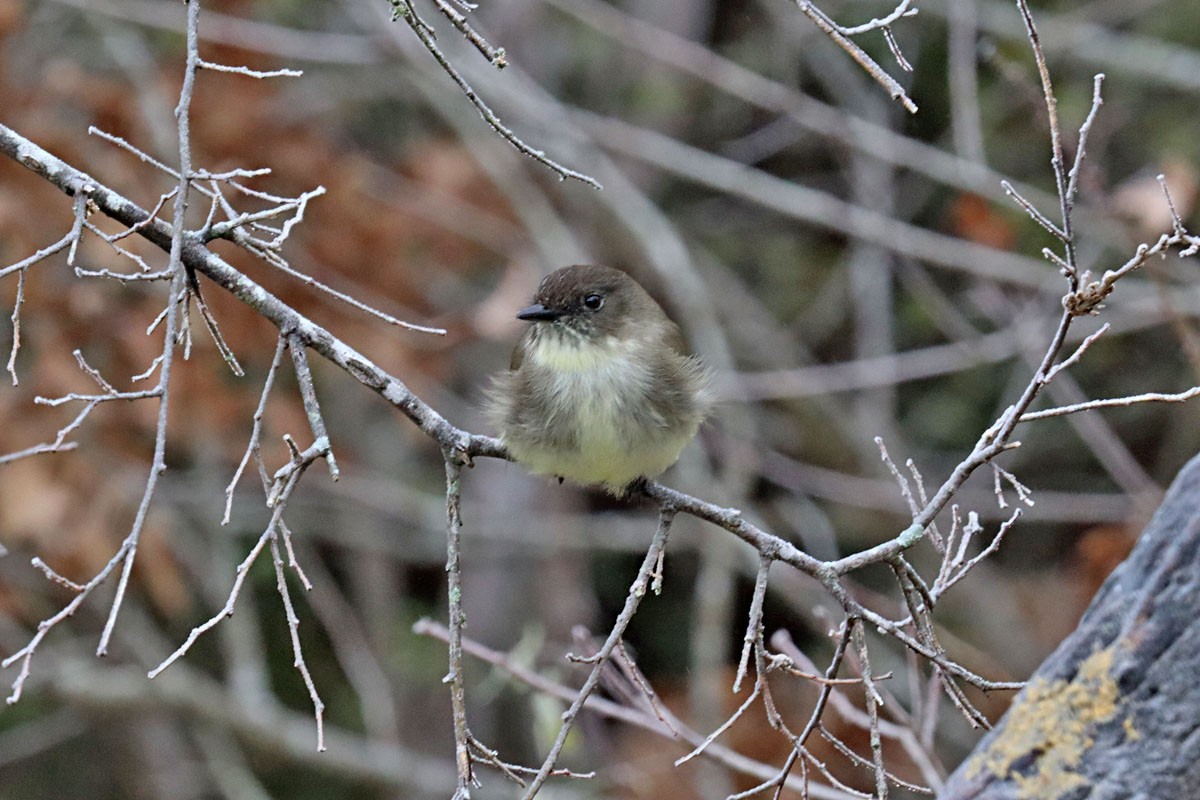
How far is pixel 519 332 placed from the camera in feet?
22.3

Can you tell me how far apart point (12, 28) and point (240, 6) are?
1.27 m

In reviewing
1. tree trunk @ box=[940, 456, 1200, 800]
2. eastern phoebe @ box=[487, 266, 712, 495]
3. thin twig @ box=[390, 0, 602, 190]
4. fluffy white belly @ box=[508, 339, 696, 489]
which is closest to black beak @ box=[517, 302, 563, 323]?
eastern phoebe @ box=[487, 266, 712, 495]

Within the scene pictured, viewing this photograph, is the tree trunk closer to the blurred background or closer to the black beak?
the black beak

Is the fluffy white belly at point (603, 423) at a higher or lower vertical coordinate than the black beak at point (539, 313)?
lower

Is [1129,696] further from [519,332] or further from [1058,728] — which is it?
[519,332]

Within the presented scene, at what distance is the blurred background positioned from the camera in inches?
254

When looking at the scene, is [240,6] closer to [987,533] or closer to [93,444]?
[93,444]

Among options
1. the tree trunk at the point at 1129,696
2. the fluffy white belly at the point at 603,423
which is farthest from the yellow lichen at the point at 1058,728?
the fluffy white belly at the point at 603,423

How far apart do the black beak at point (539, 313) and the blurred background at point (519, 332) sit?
155cm

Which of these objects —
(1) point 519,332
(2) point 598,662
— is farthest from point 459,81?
(1) point 519,332

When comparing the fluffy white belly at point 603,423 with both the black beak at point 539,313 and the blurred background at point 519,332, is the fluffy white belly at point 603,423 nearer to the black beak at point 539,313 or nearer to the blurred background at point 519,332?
the black beak at point 539,313

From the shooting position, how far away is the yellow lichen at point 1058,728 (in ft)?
7.27

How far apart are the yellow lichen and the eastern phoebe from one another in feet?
5.38

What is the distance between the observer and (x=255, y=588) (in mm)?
9086
